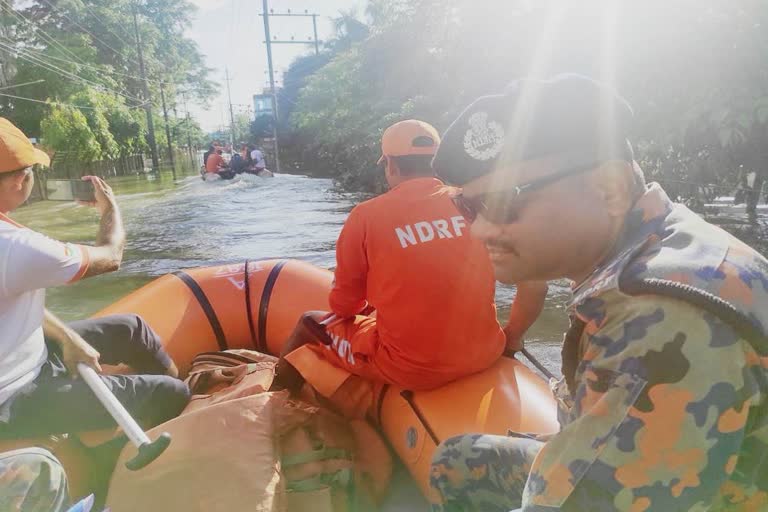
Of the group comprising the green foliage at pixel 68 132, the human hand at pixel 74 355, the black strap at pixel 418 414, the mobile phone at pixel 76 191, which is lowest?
the black strap at pixel 418 414

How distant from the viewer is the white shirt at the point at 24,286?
74.7 inches

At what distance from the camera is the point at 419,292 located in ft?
A: 7.66

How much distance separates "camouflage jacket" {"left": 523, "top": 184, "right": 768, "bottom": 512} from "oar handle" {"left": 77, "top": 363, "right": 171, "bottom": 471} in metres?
1.36

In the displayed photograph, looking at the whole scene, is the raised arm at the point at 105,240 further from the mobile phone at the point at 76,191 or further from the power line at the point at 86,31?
the power line at the point at 86,31

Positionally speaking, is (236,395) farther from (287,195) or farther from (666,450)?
(287,195)

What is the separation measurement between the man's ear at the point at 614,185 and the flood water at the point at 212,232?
10.6ft

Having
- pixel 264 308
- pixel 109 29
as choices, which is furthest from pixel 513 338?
pixel 109 29

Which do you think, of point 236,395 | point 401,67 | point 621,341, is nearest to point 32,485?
point 236,395

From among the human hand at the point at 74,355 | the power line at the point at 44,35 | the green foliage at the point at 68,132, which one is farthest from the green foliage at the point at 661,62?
the power line at the point at 44,35

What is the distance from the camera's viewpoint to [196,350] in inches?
141

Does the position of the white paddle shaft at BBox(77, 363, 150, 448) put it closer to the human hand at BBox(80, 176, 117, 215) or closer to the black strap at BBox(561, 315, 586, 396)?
the human hand at BBox(80, 176, 117, 215)

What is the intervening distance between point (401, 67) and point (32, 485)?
18164 mm

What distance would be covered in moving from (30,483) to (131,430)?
0.35m

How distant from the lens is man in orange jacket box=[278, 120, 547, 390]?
7.68 feet
